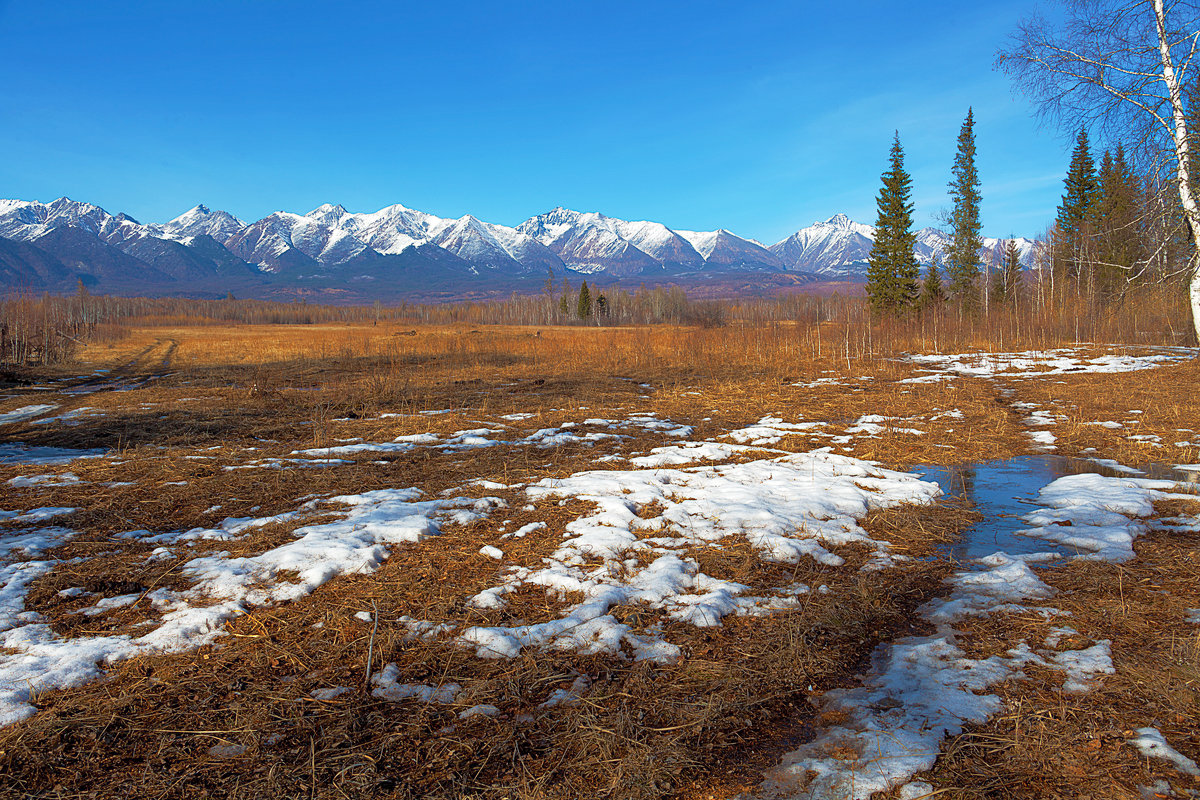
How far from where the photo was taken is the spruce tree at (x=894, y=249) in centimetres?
3428

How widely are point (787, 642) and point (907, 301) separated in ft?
122

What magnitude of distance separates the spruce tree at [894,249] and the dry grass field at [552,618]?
93.7 ft

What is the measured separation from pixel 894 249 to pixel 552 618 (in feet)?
122

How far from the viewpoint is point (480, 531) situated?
4910 millimetres

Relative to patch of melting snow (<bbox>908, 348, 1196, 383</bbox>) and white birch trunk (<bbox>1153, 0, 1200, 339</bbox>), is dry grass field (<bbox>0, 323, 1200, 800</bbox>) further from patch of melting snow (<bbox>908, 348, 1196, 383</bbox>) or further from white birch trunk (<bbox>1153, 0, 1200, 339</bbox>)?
patch of melting snow (<bbox>908, 348, 1196, 383</bbox>)

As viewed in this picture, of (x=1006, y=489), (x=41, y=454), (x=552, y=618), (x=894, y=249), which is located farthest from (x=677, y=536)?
(x=894, y=249)

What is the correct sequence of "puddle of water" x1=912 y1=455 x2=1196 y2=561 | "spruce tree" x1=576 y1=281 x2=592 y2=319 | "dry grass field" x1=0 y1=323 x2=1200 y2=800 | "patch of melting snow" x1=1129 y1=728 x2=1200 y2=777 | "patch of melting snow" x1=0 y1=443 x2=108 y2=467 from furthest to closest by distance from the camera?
"spruce tree" x1=576 y1=281 x2=592 y2=319, "patch of melting snow" x1=0 y1=443 x2=108 y2=467, "puddle of water" x1=912 y1=455 x2=1196 y2=561, "dry grass field" x1=0 y1=323 x2=1200 y2=800, "patch of melting snow" x1=1129 y1=728 x2=1200 y2=777

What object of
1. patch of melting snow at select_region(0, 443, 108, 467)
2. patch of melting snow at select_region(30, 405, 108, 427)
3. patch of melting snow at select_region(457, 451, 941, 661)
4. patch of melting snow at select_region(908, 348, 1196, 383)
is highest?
patch of melting snow at select_region(908, 348, 1196, 383)

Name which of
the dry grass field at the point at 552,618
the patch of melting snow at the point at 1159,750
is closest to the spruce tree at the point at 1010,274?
the dry grass field at the point at 552,618

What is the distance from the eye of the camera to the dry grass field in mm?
2287

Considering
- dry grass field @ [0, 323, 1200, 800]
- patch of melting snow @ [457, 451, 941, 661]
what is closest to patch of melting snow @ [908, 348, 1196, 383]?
dry grass field @ [0, 323, 1200, 800]

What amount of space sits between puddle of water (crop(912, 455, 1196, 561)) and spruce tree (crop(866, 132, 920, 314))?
29959 millimetres

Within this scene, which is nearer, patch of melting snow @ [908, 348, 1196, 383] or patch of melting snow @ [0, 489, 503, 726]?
patch of melting snow @ [0, 489, 503, 726]

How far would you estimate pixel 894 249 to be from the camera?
34469 millimetres
